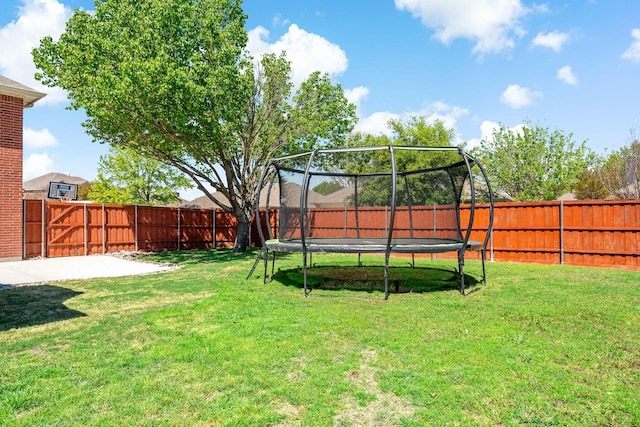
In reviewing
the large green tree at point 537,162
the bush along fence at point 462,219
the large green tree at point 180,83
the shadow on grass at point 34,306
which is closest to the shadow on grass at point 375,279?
the bush along fence at point 462,219

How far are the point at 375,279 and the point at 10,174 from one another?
9925 millimetres

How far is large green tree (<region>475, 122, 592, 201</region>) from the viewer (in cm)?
2042

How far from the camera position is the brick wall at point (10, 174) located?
10.2 m

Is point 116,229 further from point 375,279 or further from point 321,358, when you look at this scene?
point 321,358

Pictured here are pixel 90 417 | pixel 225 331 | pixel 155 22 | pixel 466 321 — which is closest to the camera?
pixel 90 417

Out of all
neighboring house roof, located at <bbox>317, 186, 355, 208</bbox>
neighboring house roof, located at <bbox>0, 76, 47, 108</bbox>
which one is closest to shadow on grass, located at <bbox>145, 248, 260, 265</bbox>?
neighboring house roof, located at <bbox>317, 186, 355, 208</bbox>

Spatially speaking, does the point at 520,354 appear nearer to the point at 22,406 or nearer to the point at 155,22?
the point at 22,406

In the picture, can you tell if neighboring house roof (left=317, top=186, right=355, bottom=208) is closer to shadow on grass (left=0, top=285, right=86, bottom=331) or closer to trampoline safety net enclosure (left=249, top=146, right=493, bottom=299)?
trampoline safety net enclosure (left=249, top=146, right=493, bottom=299)

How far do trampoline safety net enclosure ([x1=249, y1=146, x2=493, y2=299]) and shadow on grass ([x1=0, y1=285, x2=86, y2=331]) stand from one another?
117 inches

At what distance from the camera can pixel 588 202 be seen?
9852mm

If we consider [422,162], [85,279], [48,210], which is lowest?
[85,279]

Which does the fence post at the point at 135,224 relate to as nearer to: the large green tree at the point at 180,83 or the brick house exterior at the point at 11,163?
the large green tree at the point at 180,83

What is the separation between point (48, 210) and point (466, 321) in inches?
479

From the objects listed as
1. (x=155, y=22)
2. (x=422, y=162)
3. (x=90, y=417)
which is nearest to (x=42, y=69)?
(x=155, y=22)
